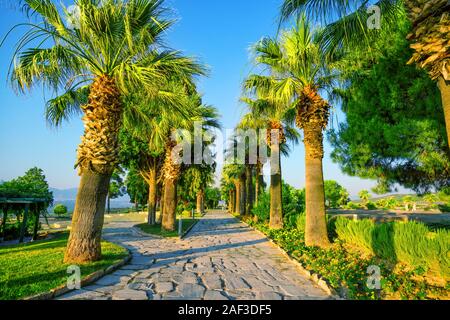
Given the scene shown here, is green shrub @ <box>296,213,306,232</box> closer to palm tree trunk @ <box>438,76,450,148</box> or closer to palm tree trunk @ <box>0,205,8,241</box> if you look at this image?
palm tree trunk @ <box>438,76,450,148</box>

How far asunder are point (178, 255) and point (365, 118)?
7963 mm

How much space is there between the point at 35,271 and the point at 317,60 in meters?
9.69

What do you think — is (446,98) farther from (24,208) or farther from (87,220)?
(24,208)

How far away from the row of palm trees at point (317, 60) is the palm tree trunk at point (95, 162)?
195 inches

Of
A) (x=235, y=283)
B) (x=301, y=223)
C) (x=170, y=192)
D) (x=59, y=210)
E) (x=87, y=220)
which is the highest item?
(x=170, y=192)

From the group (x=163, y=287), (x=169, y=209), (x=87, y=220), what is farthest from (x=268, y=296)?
(x=169, y=209)

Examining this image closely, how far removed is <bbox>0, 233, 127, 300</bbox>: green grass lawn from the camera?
4770 mm

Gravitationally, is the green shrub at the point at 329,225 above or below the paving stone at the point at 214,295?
above

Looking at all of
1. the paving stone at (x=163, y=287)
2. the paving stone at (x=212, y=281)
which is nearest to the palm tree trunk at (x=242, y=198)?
the paving stone at (x=212, y=281)

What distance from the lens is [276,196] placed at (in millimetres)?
16203

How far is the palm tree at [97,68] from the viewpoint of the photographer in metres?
7.06

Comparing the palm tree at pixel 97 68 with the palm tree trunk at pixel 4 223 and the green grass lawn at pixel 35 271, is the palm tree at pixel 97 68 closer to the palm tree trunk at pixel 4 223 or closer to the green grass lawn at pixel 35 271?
the green grass lawn at pixel 35 271

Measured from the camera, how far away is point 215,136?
59.4ft
